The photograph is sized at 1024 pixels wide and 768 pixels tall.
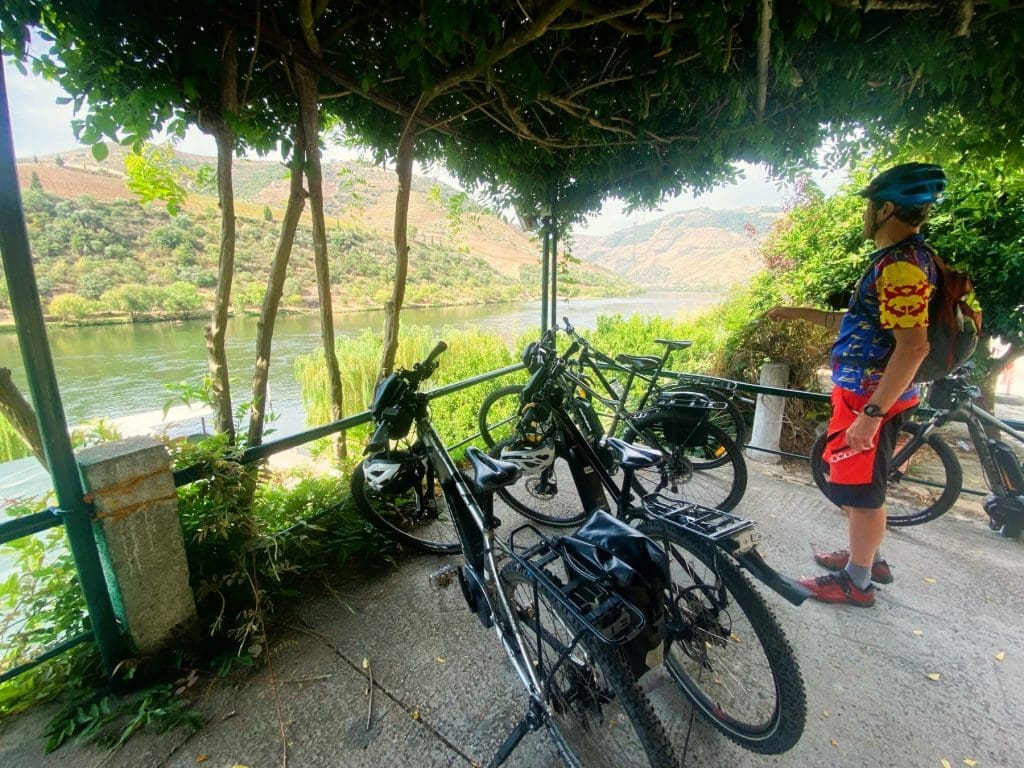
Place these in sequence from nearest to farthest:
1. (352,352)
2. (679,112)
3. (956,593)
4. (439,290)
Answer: (956,593) → (679,112) → (352,352) → (439,290)

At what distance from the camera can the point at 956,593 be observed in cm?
195

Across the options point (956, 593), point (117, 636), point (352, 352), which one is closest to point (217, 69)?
point (117, 636)

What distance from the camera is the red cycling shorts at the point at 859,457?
161 centimetres

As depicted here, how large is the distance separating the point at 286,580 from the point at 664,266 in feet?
60.2

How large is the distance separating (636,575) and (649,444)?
6.02 ft

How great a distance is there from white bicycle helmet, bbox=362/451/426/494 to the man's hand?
1758mm

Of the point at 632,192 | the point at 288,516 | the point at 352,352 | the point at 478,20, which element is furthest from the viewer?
the point at 352,352

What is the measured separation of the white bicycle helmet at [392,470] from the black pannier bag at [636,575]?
1057mm

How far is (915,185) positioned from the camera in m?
1.40

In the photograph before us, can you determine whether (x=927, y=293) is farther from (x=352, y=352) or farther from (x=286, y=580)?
(x=352, y=352)

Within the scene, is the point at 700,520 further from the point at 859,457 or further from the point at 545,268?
the point at 545,268

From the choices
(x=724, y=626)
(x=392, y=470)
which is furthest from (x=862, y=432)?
(x=392, y=470)

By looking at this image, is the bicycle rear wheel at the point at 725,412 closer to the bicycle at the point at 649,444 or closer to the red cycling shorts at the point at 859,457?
the bicycle at the point at 649,444

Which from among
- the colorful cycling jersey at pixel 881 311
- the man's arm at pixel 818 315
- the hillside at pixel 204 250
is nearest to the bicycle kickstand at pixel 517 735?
the colorful cycling jersey at pixel 881 311
